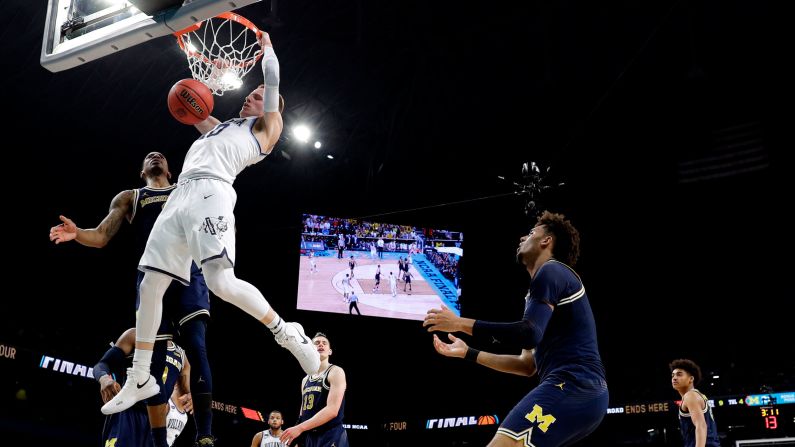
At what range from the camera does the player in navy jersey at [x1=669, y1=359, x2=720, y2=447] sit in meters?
6.55

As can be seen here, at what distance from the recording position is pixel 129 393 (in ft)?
13.1

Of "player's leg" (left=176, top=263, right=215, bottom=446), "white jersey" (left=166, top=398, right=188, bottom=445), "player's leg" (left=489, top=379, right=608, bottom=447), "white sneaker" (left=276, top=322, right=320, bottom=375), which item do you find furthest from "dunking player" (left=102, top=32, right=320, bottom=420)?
"white jersey" (left=166, top=398, right=188, bottom=445)

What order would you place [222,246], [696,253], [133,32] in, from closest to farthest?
[222,246] → [133,32] → [696,253]

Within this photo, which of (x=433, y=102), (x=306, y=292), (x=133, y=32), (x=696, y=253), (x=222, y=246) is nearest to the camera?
(x=222, y=246)

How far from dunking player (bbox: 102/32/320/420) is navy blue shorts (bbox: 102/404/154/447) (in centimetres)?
99

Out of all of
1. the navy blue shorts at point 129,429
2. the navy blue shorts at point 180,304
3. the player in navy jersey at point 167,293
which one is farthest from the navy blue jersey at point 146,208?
the navy blue shorts at point 129,429

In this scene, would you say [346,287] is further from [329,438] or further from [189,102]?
[189,102]

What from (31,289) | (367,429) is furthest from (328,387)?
(367,429)

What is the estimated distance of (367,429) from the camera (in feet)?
50.6

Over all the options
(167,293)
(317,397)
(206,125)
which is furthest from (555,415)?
(317,397)

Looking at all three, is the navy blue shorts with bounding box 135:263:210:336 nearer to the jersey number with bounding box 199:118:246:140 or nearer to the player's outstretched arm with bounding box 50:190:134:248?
the player's outstretched arm with bounding box 50:190:134:248

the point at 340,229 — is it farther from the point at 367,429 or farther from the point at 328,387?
the point at 328,387

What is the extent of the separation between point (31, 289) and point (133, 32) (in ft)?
28.2

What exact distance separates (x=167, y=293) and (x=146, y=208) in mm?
792
